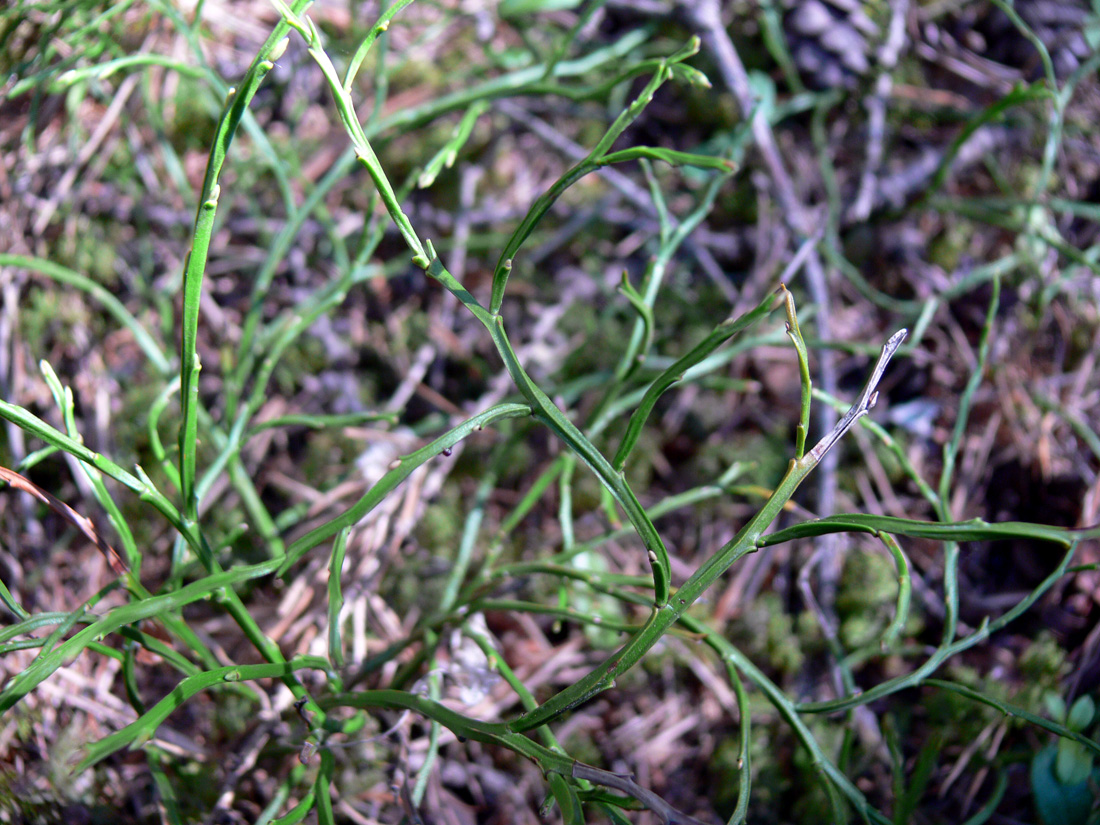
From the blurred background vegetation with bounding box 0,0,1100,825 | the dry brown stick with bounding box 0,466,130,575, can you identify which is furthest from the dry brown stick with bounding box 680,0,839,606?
the dry brown stick with bounding box 0,466,130,575

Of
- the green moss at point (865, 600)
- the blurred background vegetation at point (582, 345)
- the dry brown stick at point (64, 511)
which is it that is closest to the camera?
the dry brown stick at point (64, 511)

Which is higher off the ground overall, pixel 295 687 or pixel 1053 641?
pixel 295 687

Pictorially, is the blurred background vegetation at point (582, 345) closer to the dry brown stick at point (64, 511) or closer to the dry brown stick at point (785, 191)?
the dry brown stick at point (785, 191)

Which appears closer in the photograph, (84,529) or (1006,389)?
(84,529)

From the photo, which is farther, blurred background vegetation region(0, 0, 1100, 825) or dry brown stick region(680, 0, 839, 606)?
dry brown stick region(680, 0, 839, 606)

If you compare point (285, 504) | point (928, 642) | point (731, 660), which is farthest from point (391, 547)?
point (928, 642)

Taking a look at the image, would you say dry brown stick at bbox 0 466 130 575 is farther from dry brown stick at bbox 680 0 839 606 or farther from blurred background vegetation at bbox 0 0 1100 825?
dry brown stick at bbox 680 0 839 606

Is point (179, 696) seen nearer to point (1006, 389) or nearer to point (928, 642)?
point (928, 642)

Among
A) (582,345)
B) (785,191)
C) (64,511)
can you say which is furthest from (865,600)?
(64,511)

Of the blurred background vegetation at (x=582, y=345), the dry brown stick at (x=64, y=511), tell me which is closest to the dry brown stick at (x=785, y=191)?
the blurred background vegetation at (x=582, y=345)

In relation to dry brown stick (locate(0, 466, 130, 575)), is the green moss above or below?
below

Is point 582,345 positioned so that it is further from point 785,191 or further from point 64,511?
point 64,511
